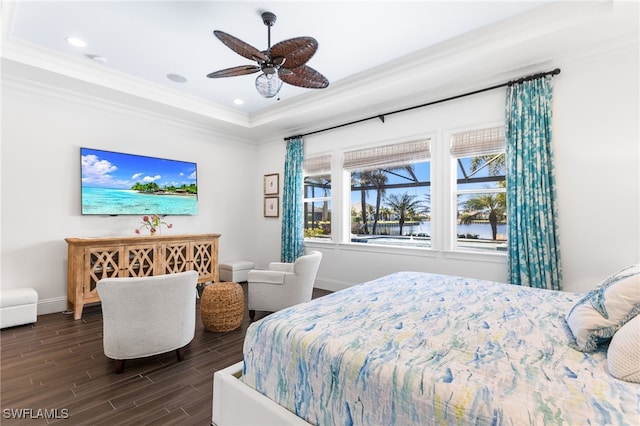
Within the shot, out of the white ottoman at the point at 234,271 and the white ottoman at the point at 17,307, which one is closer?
the white ottoman at the point at 17,307

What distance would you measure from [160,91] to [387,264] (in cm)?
403

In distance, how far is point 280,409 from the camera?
1.35 meters

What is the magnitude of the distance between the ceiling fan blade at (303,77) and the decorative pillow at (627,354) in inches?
102

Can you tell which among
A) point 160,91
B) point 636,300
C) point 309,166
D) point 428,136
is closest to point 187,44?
point 160,91

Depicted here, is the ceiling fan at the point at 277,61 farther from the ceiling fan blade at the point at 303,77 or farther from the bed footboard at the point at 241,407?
the bed footboard at the point at 241,407

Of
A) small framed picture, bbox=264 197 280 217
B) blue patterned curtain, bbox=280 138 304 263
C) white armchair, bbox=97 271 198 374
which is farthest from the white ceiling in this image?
white armchair, bbox=97 271 198 374

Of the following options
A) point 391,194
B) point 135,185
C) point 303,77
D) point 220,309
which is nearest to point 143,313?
Result: point 220,309

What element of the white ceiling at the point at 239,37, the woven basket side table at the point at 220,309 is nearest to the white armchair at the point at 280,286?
the woven basket side table at the point at 220,309

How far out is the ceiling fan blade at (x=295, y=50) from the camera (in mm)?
2207

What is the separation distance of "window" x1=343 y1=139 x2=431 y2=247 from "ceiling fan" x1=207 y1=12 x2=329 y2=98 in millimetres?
1752

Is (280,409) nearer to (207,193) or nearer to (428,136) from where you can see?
(428,136)

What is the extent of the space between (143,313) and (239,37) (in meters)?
2.67

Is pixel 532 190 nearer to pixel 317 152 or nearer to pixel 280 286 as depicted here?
pixel 280 286

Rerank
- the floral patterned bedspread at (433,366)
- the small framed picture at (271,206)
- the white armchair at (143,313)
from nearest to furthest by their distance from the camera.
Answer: the floral patterned bedspread at (433,366), the white armchair at (143,313), the small framed picture at (271,206)
